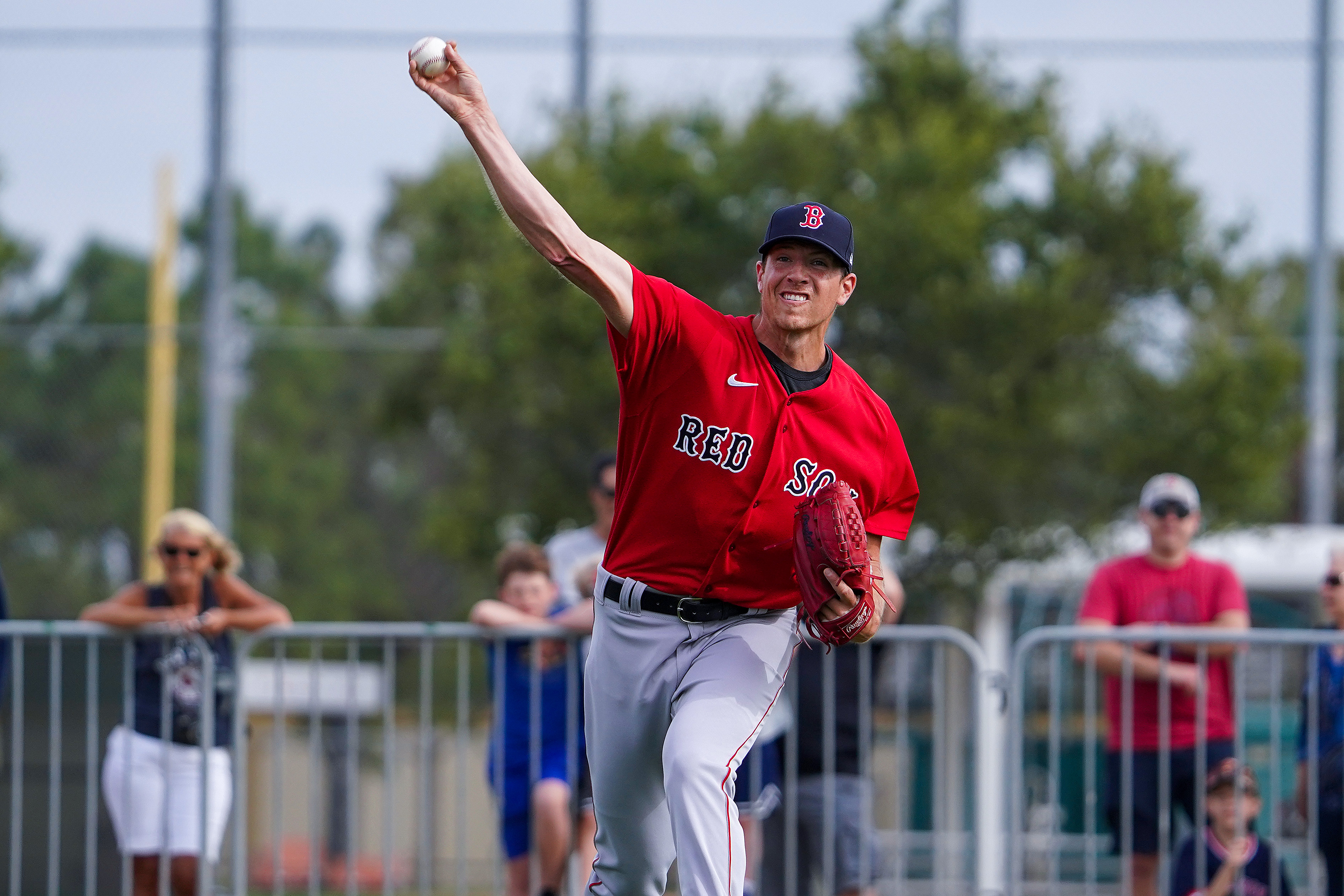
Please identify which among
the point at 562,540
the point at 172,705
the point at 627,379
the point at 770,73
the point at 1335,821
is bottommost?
the point at 1335,821

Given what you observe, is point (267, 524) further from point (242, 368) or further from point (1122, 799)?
point (1122, 799)

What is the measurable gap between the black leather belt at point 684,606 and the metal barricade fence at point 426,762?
218cm

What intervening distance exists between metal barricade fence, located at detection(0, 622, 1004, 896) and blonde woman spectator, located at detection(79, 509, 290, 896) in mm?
54

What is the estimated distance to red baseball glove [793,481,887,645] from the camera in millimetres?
4184

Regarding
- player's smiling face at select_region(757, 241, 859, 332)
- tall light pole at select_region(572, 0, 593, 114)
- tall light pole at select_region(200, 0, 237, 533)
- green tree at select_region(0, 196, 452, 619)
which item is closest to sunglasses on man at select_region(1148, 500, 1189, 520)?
player's smiling face at select_region(757, 241, 859, 332)

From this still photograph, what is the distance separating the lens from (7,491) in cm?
1783

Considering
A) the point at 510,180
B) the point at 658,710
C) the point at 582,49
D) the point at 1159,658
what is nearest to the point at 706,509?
the point at 658,710

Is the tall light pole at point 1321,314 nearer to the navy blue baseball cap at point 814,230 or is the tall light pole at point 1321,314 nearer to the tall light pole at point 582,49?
the tall light pole at point 582,49

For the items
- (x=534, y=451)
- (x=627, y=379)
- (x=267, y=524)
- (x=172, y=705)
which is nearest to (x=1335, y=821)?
(x=627, y=379)

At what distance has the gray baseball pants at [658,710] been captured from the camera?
4246 mm

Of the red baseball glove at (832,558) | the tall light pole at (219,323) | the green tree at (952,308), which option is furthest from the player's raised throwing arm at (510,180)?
the tall light pole at (219,323)

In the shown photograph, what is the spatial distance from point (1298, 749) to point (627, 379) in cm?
397

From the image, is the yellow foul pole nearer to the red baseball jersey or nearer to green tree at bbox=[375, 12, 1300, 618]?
green tree at bbox=[375, 12, 1300, 618]

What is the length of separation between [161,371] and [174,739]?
1156 cm
